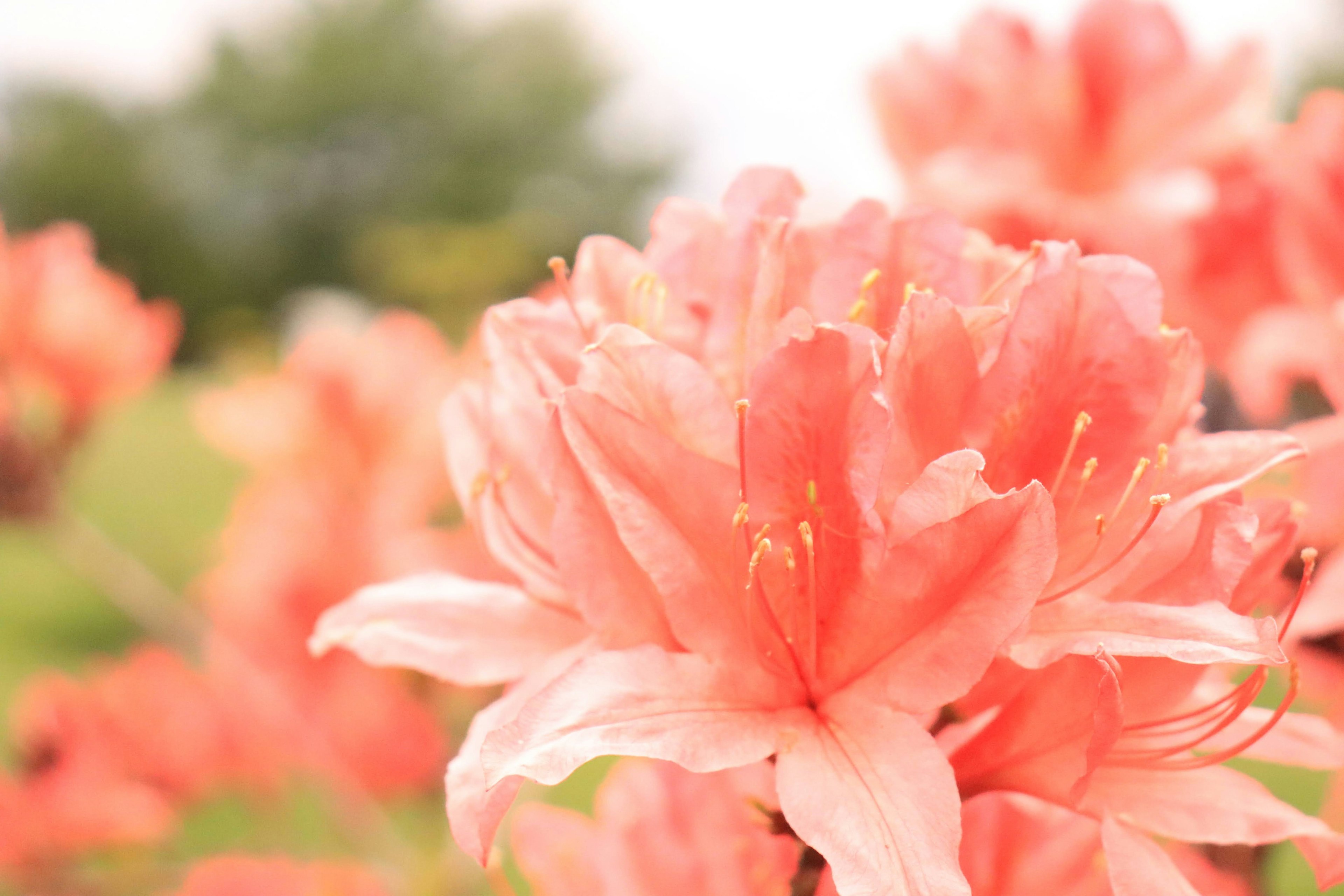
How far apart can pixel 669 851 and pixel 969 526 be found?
0.56 feet

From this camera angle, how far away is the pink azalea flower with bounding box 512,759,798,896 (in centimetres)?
38

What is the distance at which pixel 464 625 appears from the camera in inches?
14.2

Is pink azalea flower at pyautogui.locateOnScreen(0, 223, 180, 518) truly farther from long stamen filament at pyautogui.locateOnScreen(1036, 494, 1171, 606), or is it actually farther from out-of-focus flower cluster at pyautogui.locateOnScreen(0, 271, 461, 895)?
long stamen filament at pyautogui.locateOnScreen(1036, 494, 1171, 606)

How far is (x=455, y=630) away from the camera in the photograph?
36 cm

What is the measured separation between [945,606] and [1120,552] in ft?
0.18

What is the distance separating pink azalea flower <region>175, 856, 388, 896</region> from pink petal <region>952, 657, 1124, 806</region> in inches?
18.6

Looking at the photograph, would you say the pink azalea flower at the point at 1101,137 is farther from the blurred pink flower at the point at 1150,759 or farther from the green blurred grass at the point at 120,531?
the green blurred grass at the point at 120,531

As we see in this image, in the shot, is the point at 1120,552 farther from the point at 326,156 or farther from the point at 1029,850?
the point at 326,156

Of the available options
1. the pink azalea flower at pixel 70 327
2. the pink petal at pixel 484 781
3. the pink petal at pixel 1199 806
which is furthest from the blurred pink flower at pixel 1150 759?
the pink azalea flower at pixel 70 327

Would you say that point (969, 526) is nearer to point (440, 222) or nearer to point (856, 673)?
point (856, 673)

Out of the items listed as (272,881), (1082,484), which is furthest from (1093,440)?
(272,881)

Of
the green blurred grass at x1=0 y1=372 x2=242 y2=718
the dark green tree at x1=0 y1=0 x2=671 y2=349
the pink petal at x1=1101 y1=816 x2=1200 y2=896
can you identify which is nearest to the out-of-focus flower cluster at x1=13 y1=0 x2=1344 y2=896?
the pink petal at x1=1101 y1=816 x2=1200 y2=896

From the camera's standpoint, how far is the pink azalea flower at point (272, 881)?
2.30 ft

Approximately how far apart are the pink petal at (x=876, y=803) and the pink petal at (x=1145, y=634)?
0.03 m
